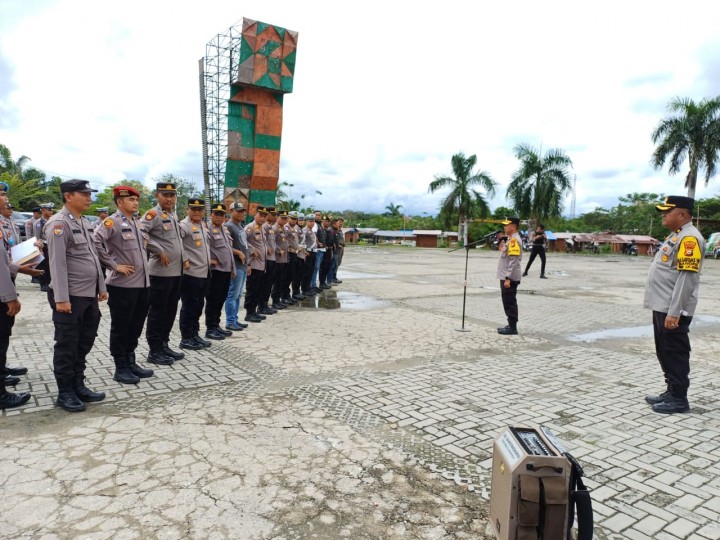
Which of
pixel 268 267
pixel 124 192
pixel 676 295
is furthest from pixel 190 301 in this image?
pixel 676 295

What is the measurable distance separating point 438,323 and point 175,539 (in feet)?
20.2

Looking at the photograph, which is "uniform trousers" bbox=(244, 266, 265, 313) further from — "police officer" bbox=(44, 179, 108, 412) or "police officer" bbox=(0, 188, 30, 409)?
"police officer" bbox=(0, 188, 30, 409)

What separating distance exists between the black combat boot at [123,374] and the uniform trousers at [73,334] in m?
0.49

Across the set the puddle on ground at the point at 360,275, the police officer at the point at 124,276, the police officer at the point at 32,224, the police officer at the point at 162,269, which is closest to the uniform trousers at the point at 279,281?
the police officer at the point at 162,269

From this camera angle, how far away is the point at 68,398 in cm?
395

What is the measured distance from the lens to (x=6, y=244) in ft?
13.4

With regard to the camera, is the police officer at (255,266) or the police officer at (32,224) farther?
the police officer at (32,224)

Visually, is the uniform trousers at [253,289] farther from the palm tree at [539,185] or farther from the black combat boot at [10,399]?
the palm tree at [539,185]

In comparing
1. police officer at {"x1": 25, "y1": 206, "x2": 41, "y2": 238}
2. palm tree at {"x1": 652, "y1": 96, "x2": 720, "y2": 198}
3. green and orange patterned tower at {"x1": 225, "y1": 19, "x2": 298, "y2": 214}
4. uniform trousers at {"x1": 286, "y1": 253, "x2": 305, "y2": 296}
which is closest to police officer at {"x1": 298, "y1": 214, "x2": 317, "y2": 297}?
uniform trousers at {"x1": 286, "y1": 253, "x2": 305, "y2": 296}

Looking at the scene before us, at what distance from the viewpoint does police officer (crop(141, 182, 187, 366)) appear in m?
5.34

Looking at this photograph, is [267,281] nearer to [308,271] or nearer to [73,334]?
[308,271]

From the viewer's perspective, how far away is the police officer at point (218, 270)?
661cm

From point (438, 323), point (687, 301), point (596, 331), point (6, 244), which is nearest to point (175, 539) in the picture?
point (6, 244)

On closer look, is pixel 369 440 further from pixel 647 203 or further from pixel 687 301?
pixel 647 203
